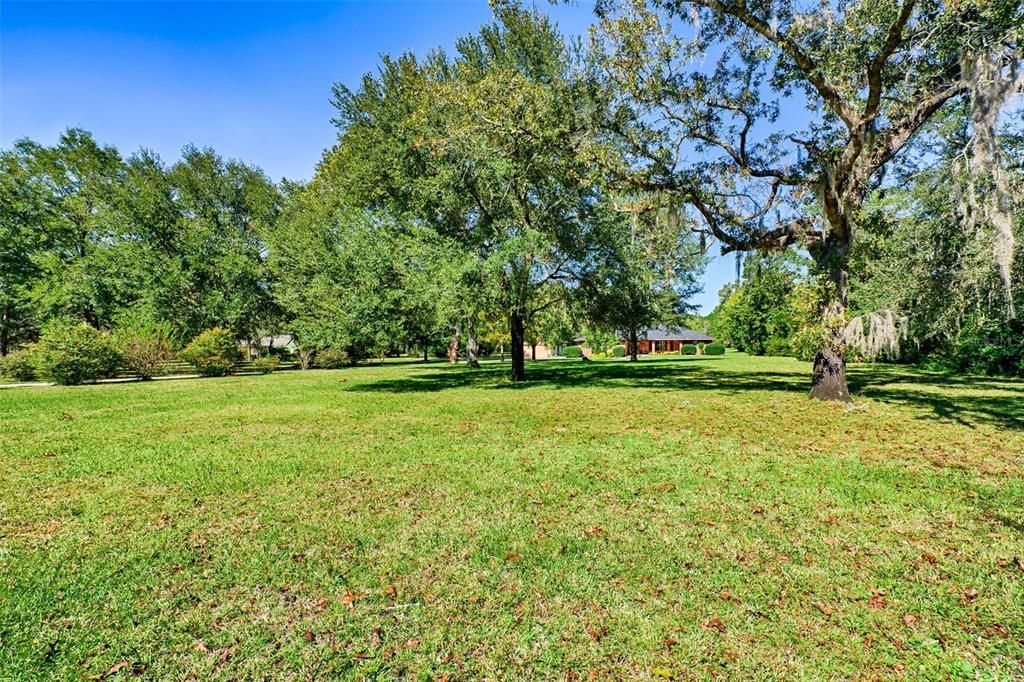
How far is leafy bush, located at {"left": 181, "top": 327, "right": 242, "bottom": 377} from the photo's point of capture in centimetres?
2466

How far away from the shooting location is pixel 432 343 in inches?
1442

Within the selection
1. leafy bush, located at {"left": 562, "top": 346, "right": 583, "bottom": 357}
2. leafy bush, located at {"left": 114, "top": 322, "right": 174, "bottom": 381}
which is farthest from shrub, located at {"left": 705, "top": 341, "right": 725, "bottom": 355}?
leafy bush, located at {"left": 114, "top": 322, "right": 174, "bottom": 381}

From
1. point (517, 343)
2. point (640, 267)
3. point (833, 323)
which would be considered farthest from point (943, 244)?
point (517, 343)

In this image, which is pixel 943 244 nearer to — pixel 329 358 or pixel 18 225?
pixel 329 358

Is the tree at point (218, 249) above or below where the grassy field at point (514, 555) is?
above

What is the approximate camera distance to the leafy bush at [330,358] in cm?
3262

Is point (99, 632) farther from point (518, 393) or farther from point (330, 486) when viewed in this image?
point (518, 393)

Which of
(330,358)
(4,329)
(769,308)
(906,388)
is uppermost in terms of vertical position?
(769,308)

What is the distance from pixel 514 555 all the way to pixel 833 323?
10117 millimetres

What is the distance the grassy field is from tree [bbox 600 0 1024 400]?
5908 mm

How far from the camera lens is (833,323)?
1034 cm

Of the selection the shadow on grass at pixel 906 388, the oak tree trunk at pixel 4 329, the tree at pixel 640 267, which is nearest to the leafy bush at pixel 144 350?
the shadow on grass at pixel 906 388

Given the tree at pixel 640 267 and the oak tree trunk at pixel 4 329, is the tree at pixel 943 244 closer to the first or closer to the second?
the tree at pixel 640 267

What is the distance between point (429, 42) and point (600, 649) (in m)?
22.4
